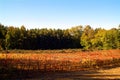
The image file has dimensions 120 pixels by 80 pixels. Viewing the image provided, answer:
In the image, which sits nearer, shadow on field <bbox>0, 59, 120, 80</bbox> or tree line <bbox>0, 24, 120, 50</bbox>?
shadow on field <bbox>0, 59, 120, 80</bbox>

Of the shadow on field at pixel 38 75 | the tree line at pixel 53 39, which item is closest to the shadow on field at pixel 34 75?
the shadow on field at pixel 38 75

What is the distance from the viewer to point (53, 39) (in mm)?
93000

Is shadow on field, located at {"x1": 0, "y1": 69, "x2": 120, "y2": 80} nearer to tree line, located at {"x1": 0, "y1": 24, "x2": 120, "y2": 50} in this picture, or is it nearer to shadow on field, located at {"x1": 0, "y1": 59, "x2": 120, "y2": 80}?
shadow on field, located at {"x1": 0, "y1": 59, "x2": 120, "y2": 80}

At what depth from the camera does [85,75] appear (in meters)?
25.4

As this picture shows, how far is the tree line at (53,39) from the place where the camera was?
7138cm

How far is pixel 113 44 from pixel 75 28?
4986cm

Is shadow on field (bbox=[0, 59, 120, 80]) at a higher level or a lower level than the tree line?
lower

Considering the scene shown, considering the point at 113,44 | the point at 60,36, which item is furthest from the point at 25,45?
the point at 113,44

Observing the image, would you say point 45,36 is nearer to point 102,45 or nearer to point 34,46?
point 34,46

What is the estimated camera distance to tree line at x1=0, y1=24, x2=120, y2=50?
2810 inches

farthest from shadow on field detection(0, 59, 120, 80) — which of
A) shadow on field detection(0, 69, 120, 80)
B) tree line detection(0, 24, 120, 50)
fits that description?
tree line detection(0, 24, 120, 50)

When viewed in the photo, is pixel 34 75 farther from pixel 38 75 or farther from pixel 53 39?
pixel 53 39

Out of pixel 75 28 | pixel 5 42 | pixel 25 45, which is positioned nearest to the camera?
pixel 5 42

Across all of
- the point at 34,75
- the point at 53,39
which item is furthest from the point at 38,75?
the point at 53,39
